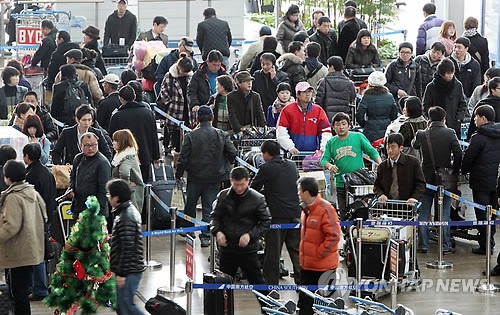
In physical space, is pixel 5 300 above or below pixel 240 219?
below

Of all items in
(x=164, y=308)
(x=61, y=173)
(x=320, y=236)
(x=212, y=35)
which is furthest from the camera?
(x=212, y=35)

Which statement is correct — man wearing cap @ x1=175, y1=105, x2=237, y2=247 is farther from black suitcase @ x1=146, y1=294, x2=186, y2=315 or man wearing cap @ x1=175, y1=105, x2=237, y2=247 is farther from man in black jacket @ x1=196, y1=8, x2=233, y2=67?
man in black jacket @ x1=196, y1=8, x2=233, y2=67

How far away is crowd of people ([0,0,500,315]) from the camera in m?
11.8

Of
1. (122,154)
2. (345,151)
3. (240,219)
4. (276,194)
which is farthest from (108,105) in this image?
(240,219)

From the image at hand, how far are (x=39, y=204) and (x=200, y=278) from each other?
2.31m

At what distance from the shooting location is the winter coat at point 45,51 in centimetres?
2100

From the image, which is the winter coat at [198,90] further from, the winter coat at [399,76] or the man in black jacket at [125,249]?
the man in black jacket at [125,249]

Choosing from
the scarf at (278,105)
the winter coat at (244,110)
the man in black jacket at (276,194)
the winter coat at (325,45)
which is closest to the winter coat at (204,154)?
the winter coat at (244,110)

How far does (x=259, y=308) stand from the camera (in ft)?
41.2

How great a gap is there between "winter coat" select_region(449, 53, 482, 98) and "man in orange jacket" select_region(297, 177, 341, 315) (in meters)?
7.26

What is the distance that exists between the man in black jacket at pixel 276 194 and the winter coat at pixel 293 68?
4.90m

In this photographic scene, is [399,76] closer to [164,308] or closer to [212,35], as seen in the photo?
[212,35]

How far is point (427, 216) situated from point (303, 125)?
6.03 feet

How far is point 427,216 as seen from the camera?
14.8 m
